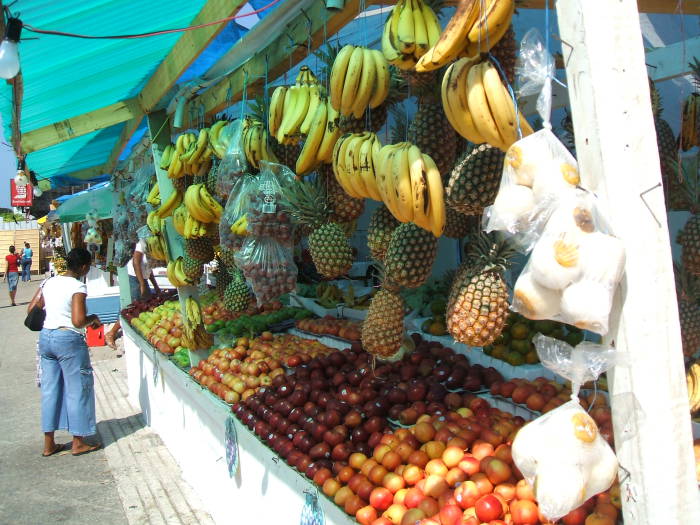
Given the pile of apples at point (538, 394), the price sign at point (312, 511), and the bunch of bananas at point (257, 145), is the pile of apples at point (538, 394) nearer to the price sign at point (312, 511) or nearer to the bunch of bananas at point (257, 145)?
the price sign at point (312, 511)

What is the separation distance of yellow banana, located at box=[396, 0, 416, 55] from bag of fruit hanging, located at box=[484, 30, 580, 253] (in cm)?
52

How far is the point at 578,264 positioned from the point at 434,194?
79 centimetres

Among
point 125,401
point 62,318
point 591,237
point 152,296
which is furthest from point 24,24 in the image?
point 152,296

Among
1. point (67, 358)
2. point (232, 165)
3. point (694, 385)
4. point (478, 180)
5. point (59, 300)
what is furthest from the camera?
point (67, 358)

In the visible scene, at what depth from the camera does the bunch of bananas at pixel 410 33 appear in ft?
6.58

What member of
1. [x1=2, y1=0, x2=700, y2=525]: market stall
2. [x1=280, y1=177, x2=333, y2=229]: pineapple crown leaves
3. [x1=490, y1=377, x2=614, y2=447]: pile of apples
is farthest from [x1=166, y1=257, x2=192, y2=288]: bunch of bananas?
[x1=490, y1=377, x2=614, y2=447]: pile of apples

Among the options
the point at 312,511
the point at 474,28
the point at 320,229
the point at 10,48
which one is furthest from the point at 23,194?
the point at 474,28

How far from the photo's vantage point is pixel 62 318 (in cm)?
587

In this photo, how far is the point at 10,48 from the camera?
3.43 meters

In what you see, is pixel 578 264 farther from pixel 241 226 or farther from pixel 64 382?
pixel 64 382

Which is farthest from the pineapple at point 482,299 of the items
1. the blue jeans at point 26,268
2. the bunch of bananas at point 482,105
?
the blue jeans at point 26,268

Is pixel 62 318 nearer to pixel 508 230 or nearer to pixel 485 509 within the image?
pixel 485 509

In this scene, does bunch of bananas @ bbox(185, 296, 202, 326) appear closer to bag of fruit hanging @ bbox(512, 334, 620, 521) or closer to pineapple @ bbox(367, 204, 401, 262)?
pineapple @ bbox(367, 204, 401, 262)

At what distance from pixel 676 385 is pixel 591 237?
1.43 feet
